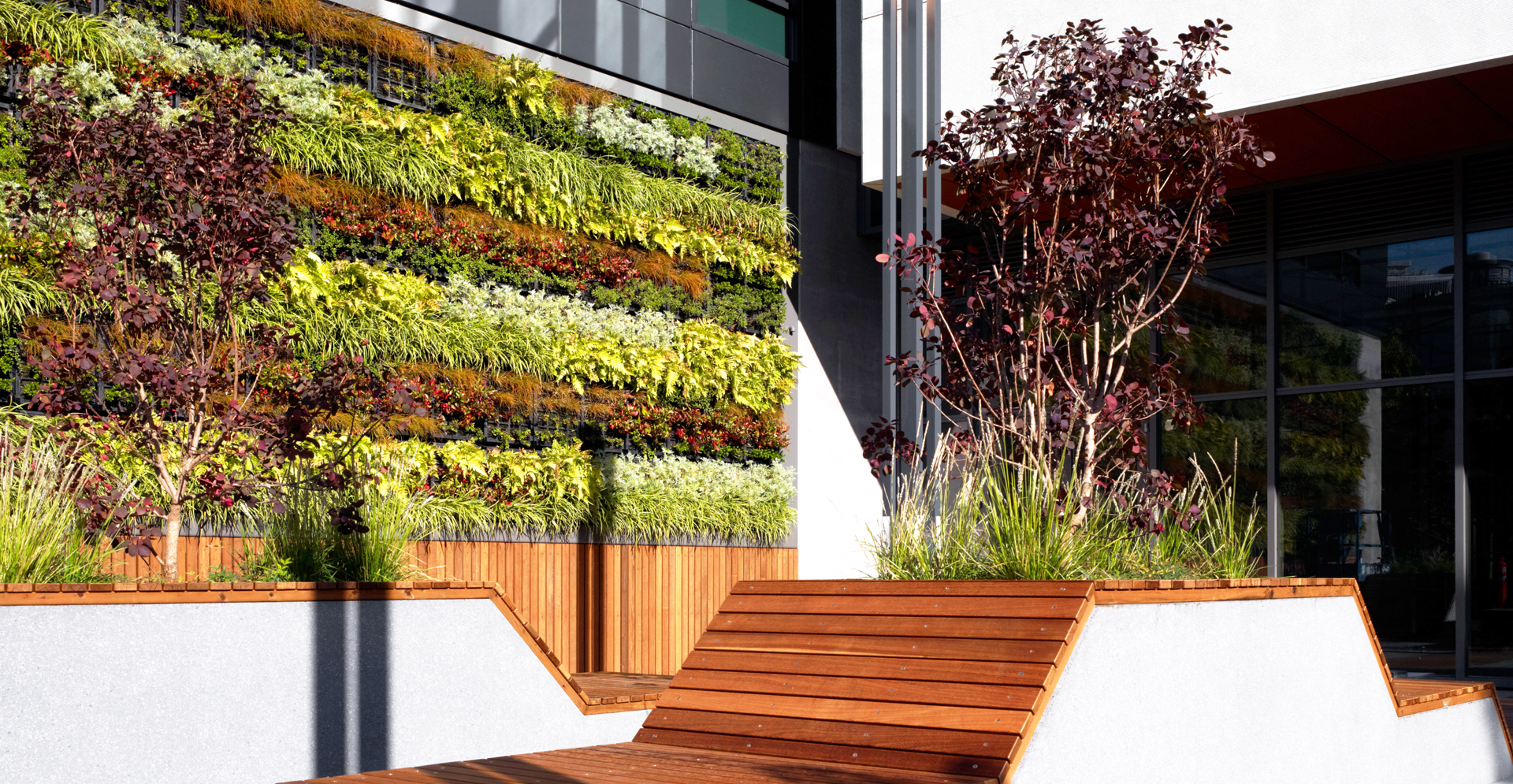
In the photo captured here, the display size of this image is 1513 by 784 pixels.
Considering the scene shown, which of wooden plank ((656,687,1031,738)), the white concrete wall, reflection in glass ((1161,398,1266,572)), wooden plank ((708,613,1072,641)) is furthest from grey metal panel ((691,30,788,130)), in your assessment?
wooden plank ((656,687,1031,738))

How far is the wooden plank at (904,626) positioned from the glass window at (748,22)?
251 inches

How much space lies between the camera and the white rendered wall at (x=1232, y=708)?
371 cm

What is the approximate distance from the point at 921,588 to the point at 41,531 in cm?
293

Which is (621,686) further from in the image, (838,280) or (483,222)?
(838,280)

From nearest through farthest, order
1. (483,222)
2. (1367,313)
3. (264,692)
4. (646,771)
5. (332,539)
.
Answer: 1. (646,771)
2. (264,692)
3. (332,539)
4. (483,222)
5. (1367,313)

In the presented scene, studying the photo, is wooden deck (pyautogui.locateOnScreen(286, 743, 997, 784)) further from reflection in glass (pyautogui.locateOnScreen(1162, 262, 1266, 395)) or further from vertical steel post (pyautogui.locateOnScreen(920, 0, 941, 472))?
reflection in glass (pyautogui.locateOnScreen(1162, 262, 1266, 395))

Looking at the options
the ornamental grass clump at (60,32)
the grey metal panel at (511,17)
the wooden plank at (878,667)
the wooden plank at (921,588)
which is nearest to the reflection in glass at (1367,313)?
the grey metal panel at (511,17)

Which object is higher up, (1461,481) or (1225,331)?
(1225,331)

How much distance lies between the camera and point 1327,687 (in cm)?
475

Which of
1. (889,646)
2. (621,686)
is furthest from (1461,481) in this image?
(889,646)

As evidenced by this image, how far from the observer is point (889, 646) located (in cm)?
401

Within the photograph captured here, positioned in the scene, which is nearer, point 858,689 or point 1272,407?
point 858,689

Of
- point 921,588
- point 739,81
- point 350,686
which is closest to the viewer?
point 921,588

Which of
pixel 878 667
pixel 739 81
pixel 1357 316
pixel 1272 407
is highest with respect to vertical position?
A: pixel 739 81
